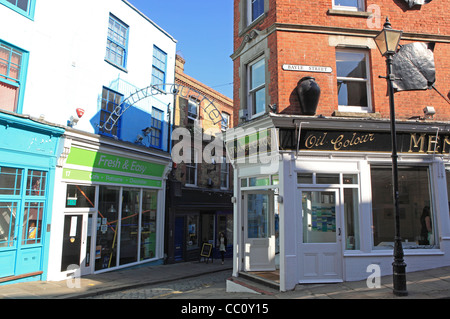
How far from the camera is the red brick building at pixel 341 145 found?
27.7ft

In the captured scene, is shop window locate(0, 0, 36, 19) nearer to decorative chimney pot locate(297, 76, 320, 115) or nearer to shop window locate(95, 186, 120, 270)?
shop window locate(95, 186, 120, 270)

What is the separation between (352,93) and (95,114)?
9.46 meters

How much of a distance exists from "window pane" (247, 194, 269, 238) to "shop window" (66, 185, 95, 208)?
6161 mm

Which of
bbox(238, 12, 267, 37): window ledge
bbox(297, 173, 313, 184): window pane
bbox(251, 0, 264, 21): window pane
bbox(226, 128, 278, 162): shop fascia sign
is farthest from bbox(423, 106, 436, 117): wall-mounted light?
bbox(251, 0, 264, 21): window pane

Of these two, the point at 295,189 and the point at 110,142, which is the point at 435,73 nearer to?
the point at 295,189

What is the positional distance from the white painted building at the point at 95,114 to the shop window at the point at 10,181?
1237 mm

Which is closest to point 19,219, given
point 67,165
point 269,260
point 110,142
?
point 67,165

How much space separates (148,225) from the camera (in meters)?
15.3

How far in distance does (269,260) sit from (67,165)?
7552 mm

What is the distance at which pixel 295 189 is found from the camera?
8.43m

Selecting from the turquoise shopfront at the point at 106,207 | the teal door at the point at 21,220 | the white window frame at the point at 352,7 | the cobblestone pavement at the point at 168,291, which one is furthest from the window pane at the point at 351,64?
the teal door at the point at 21,220

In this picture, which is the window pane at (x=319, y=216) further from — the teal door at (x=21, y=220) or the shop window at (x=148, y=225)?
the shop window at (x=148, y=225)

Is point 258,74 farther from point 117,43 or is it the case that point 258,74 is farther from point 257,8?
point 117,43

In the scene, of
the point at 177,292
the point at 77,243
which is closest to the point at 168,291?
the point at 177,292
